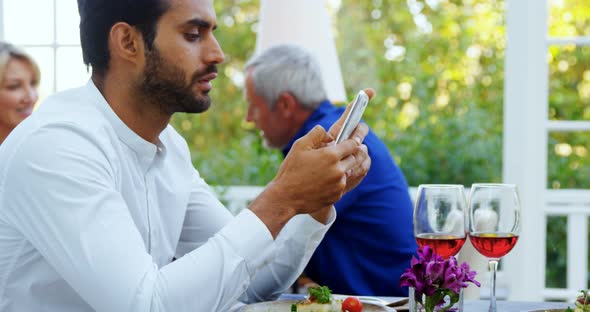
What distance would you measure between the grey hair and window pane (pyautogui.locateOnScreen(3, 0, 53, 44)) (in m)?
1.65

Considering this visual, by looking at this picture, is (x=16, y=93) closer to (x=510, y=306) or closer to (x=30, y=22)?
(x=30, y=22)

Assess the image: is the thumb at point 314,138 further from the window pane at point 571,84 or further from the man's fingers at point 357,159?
the window pane at point 571,84

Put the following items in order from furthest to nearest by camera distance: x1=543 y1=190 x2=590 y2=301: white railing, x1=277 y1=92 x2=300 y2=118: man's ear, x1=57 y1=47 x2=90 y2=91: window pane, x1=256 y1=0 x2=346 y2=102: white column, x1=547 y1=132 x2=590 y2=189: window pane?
1. x1=547 y1=132 x2=590 y2=189: window pane
2. x1=57 y1=47 x2=90 y2=91: window pane
3. x1=543 y1=190 x2=590 y2=301: white railing
4. x1=256 y1=0 x2=346 y2=102: white column
5. x1=277 y1=92 x2=300 y2=118: man's ear

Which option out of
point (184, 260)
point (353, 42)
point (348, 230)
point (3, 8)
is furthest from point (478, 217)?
point (353, 42)

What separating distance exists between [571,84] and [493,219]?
3736 millimetres

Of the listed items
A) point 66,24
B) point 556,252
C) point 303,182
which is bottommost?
point 556,252

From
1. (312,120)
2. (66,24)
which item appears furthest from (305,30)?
(66,24)

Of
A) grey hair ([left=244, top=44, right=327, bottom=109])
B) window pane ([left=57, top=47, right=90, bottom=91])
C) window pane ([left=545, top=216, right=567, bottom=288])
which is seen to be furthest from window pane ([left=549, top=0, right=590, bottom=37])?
window pane ([left=57, top=47, right=90, bottom=91])

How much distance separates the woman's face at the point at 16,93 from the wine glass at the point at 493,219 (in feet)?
7.37

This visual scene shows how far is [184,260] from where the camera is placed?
1209 mm

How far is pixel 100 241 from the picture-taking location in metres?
1.16

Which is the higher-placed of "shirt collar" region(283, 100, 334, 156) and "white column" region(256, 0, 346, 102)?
"white column" region(256, 0, 346, 102)

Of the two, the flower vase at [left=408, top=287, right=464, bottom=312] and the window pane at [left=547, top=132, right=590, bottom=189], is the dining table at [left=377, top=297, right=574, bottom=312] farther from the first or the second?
the window pane at [left=547, top=132, right=590, bottom=189]

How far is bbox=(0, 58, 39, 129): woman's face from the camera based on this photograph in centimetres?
311
